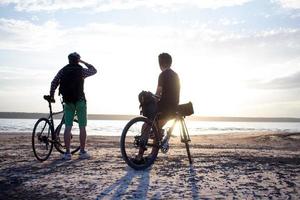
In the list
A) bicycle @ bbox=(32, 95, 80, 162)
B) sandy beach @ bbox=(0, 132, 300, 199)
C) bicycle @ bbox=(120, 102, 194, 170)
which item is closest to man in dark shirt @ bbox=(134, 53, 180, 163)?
bicycle @ bbox=(120, 102, 194, 170)

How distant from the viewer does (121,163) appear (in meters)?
6.89

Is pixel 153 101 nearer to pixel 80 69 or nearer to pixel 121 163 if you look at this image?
pixel 121 163

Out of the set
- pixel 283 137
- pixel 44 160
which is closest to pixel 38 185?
pixel 44 160

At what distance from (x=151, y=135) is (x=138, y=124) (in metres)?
0.31

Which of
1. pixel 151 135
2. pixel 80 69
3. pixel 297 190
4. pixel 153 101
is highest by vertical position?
pixel 80 69

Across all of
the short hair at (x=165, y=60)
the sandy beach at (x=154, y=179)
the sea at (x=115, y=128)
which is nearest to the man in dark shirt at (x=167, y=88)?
the short hair at (x=165, y=60)

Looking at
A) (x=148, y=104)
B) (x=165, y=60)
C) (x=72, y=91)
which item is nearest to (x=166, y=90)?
(x=148, y=104)

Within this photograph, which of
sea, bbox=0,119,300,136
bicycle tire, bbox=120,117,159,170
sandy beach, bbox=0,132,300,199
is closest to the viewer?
sandy beach, bbox=0,132,300,199

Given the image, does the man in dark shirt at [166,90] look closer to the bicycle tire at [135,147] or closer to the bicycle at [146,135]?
the bicycle at [146,135]

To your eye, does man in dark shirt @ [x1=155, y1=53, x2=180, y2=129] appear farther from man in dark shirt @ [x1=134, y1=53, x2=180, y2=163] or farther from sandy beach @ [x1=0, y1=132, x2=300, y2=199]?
sandy beach @ [x1=0, y1=132, x2=300, y2=199]

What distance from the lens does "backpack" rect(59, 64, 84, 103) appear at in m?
7.81

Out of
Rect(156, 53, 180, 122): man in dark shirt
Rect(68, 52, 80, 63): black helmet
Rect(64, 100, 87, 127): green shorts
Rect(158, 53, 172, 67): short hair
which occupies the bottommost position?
Rect(64, 100, 87, 127): green shorts

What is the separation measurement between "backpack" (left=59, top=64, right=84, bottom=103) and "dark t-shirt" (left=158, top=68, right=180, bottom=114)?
6.80 ft

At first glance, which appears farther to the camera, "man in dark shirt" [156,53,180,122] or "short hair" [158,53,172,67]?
"short hair" [158,53,172,67]
